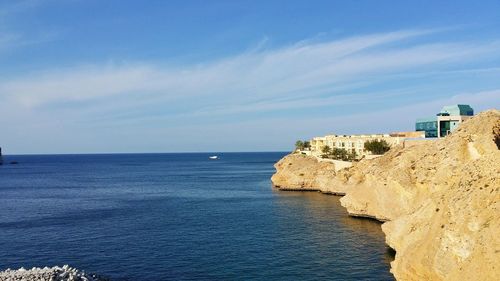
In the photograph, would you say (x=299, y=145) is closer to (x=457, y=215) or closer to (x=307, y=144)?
(x=307, y=144)

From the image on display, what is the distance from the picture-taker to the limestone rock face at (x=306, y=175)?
3615 inches

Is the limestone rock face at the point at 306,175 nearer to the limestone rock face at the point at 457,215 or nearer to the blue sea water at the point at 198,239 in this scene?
the blue sea water at the point at 198,239

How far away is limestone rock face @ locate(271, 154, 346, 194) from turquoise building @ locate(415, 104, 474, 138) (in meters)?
23.6

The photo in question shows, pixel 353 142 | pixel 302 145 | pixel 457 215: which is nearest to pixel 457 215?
pixel 457 215

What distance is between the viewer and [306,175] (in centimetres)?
10044

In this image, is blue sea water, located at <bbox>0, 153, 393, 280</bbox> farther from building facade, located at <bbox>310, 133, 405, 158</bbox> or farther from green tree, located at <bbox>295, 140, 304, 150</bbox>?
green tree, located at <bbox>295, 140, 304, 150</bbox>

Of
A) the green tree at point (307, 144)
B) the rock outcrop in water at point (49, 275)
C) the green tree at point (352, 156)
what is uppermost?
the green tree at point (307, 144)

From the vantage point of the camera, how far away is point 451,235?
25.2 metres

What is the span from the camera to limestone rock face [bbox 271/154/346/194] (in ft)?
301

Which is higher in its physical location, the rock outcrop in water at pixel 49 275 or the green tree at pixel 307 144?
the green tree at pixel 307 144

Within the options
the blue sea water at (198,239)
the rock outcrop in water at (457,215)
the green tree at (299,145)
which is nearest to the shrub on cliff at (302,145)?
the green tree at (299,145)

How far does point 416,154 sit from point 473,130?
14.5 m

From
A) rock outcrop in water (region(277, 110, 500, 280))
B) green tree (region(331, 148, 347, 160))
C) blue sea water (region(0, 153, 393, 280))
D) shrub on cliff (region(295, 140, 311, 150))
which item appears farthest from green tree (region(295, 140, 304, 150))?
rock outcrop in water (region(277, 110, 500, 280))

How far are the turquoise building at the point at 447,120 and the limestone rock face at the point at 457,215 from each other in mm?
51886
